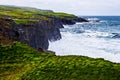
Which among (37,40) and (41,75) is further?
(37,40)

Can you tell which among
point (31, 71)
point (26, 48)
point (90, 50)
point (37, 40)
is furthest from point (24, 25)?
point (31, 71)

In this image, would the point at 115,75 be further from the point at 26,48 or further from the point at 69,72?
the point at 26,48

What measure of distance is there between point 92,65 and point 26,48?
6.81 meters

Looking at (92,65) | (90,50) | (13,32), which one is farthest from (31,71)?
(90,50)

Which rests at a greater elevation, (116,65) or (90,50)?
(116,65)

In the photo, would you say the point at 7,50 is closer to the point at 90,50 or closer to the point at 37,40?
the point at 37,40

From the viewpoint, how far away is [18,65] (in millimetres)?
21094

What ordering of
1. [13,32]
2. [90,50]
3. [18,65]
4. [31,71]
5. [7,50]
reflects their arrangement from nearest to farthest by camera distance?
[31,71] < [18,65] < [7,50] < [13,32] < [90,50]

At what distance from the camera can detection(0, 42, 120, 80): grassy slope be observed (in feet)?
59.3

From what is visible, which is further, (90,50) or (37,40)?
(90,50)

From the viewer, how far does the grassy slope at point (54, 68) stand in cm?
1806

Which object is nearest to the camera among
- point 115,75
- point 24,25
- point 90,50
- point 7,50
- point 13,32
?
point 115,75

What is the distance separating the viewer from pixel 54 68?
19.2 metres

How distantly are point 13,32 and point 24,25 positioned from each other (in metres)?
14.6
